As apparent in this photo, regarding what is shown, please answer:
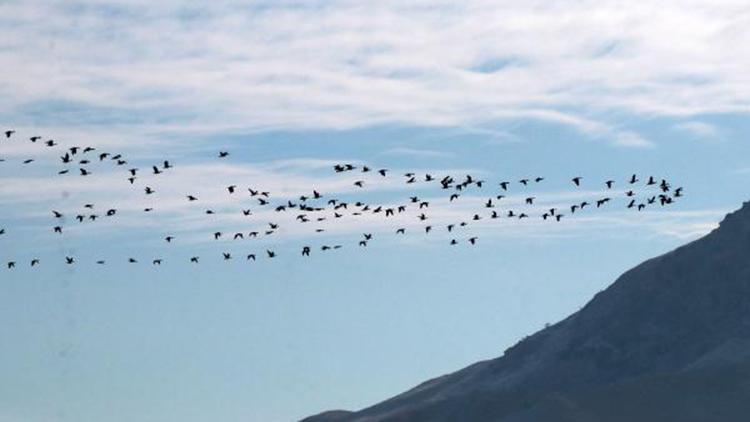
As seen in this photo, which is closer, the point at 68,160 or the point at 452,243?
the point at 68,160

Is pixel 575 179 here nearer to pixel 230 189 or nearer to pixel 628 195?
pixel 628 195

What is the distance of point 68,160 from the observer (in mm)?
112000

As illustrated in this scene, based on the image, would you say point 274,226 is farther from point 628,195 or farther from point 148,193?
point 628,195

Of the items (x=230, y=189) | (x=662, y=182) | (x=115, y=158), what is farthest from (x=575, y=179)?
(x=115, y=158)

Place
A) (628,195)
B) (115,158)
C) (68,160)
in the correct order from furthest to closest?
1. (628,195)
2. (115,158)
3. (68,160)

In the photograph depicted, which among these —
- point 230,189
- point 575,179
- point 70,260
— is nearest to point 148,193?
point 230,189

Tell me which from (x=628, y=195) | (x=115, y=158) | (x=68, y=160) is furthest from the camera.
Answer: (x=628, y=195)

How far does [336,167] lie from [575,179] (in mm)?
17772

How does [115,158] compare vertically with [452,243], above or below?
above

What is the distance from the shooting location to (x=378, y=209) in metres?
133

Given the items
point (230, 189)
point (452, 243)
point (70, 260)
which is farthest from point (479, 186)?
point (70, 260)

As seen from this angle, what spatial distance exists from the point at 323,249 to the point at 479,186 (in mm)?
14377

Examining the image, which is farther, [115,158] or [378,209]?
[378,209]

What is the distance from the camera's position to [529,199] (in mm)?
134250
